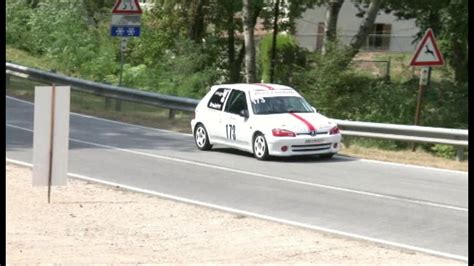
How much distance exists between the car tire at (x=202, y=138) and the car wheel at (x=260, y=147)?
1522mm

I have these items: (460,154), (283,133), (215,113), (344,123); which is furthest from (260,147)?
→ (460,154)

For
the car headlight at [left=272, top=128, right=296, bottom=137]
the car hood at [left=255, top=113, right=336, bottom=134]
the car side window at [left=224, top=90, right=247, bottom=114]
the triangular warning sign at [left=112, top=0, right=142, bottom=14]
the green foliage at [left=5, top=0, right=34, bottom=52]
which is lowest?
the car headlight at [left=272, top=128, right=296, bottom=137]

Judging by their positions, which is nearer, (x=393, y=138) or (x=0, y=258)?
(x=0, y=258)

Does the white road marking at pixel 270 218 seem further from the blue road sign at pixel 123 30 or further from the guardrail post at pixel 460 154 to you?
the blue road sign at pixel 123 30

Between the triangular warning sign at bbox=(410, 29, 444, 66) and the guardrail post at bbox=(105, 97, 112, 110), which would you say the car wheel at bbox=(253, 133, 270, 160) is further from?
the guardrail post at bbox=(105, 97, 112, 110)

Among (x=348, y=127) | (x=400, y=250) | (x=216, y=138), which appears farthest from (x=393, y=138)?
(x=400, y=250)

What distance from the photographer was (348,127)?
2111 centimetres

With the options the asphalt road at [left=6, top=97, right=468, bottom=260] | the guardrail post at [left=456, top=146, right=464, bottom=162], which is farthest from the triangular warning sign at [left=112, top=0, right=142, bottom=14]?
the guardrail post at [left=456, top=146, right=464, bottom=162]

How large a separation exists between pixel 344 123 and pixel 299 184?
5644 mm

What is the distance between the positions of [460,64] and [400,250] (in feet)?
75.4

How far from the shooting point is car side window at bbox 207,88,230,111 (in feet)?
67.3

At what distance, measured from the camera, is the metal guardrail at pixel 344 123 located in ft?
64.2

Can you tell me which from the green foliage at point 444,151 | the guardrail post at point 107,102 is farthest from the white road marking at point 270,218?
the guardrail post at point 107,102

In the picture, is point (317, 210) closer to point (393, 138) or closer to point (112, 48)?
point (393, 138)
